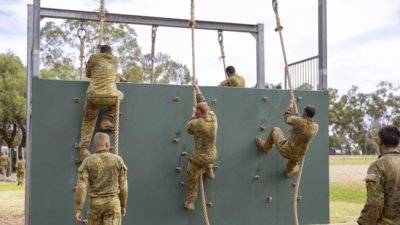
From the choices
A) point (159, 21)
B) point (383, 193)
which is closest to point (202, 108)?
point (383, 193)

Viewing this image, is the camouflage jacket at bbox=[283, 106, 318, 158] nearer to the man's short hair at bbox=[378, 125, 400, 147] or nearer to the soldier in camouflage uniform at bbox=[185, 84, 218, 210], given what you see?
the soldier in camouflage uniform at bbox=[185, 84, 218, 210]

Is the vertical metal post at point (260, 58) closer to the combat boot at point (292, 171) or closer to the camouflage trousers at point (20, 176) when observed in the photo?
the combat boot at point (292, 171)

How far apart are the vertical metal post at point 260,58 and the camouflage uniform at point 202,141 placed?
2838 mm

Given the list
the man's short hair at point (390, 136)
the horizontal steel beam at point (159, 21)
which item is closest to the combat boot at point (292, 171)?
the horizontal steel beam at point (159, 21)

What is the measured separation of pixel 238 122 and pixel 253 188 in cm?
129

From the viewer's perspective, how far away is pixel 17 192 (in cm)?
1906

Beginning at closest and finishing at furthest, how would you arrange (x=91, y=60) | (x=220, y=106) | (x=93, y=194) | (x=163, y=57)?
(x=93, y=194) < (x=91, y=60) < (x=220, y=106) < (x=163, y=57)

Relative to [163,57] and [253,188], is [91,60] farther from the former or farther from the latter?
[163,57]

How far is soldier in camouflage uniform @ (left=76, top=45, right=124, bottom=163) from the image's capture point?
648 centimetres

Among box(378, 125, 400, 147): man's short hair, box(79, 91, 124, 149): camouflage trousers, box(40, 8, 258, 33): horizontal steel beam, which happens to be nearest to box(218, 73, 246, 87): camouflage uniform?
box(40, 8, 258, 33): horizontal steel beam

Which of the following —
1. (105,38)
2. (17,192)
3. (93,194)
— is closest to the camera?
(93,194)

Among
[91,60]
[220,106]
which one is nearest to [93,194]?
[91,60]

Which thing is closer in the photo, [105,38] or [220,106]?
[220,106]

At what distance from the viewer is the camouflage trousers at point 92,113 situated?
649cm
